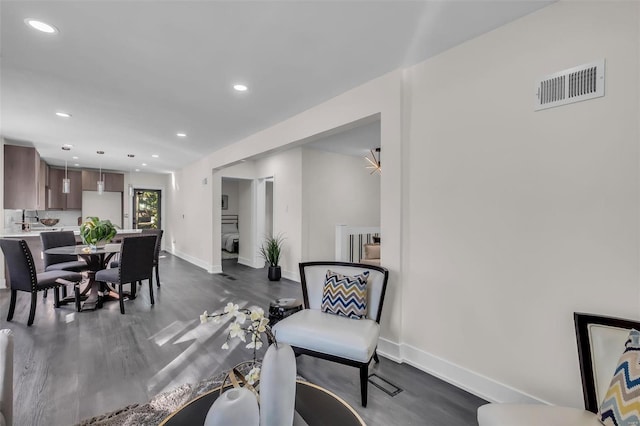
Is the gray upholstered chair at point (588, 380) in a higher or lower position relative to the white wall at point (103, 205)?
lower

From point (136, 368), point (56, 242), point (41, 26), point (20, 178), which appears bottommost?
point (136, 368)

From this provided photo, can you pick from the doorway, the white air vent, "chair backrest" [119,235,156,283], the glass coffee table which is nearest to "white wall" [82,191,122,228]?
the doorway

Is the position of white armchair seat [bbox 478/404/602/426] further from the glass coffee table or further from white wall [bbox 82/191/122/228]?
white wall [bbox 82/191/122/228]

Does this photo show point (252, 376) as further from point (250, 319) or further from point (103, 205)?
point (103, 205)

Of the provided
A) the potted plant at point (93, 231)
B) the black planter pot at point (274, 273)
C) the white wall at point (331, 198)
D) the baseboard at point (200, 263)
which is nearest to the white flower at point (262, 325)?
the potted plant at point (93, 231)

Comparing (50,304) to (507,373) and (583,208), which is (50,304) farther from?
(583,208)

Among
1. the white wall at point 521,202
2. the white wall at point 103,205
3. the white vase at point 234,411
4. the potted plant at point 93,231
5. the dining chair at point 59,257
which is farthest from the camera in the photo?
the white wall at point 103,205

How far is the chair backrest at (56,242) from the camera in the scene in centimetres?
453

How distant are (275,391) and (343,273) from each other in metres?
1.68

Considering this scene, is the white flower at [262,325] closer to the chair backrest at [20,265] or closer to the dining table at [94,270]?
the chair backrest at [20,265]

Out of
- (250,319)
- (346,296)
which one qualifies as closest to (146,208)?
(346,296)

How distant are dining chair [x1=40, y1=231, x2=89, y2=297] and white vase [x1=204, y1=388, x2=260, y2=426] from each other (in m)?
4.70

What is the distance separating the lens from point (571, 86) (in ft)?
5.57

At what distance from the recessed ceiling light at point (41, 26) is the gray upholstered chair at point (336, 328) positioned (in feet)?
8.37
